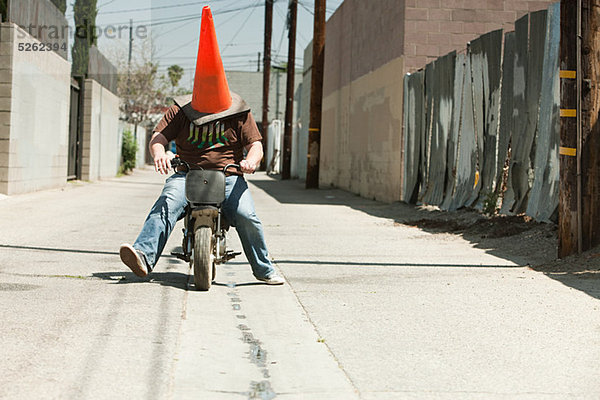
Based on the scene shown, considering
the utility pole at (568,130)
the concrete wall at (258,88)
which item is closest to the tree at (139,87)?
the concrete wall at (258,88)

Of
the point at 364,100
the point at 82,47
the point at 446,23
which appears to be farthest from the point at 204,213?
the point at 82,47

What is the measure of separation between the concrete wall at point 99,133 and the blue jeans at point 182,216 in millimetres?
19297

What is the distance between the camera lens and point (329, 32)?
29.3 metres

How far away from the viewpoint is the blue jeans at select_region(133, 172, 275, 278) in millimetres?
6402

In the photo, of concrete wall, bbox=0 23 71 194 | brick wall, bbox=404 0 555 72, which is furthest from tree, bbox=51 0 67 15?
brick wall, bbox=404 0 555 72

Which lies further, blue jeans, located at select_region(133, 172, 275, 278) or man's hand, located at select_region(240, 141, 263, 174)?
blue jeans, located at select_region(133, 172, 275, 278)

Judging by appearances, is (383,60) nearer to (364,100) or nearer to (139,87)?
(364,100)

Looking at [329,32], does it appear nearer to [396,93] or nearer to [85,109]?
[85,109]

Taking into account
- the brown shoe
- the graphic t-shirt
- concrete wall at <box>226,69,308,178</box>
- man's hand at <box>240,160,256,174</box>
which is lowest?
the brown shoe

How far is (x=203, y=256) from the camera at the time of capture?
6.22 meters

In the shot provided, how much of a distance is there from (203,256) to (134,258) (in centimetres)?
51

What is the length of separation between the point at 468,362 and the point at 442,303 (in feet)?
5.68

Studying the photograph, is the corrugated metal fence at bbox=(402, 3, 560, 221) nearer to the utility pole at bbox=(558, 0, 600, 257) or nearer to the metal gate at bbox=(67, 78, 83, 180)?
the utility pole at bbox=(558, 0, 600, 257)

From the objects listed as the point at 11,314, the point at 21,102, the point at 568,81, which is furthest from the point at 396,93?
the point at 11,314
